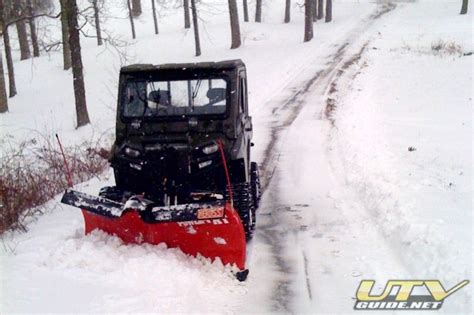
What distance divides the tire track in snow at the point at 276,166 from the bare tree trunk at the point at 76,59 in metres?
6.69

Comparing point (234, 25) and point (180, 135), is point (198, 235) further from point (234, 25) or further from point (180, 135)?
point (234, 25)

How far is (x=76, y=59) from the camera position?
16484 millimetres

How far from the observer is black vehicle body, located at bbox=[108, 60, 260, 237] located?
6082 mm

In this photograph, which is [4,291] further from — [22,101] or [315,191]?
[22,101]

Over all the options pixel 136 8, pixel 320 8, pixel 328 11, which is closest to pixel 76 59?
pixel 328 11

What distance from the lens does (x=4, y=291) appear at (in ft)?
16.1

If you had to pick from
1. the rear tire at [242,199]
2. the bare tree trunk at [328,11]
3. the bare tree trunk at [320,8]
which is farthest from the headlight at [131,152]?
the bare tree trunk at [320,8]

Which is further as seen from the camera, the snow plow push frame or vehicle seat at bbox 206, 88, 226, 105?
vehicle seat at bbox 206, 88, 226, 105

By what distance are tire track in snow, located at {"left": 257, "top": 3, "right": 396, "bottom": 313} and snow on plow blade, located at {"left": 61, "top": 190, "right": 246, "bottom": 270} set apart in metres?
0.60

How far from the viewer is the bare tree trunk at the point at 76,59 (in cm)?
1570

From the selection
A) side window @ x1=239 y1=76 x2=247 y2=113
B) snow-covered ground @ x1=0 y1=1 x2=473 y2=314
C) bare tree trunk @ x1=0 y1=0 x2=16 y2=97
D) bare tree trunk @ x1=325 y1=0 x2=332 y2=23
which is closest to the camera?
snow-covered ground @ x1=0 y1=1 x2=473 y2=314

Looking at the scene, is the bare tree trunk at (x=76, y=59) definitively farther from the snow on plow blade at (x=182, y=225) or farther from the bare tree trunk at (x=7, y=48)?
the snow on plow blade at (x=182, y=225)

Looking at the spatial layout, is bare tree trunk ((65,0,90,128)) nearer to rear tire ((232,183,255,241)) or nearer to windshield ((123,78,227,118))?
windshield ((123,78,227,118))

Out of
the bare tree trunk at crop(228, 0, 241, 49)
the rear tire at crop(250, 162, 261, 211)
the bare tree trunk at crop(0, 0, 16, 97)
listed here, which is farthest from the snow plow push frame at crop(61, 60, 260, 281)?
the bare tree trunk at crop(228, 0, 241, 49)
